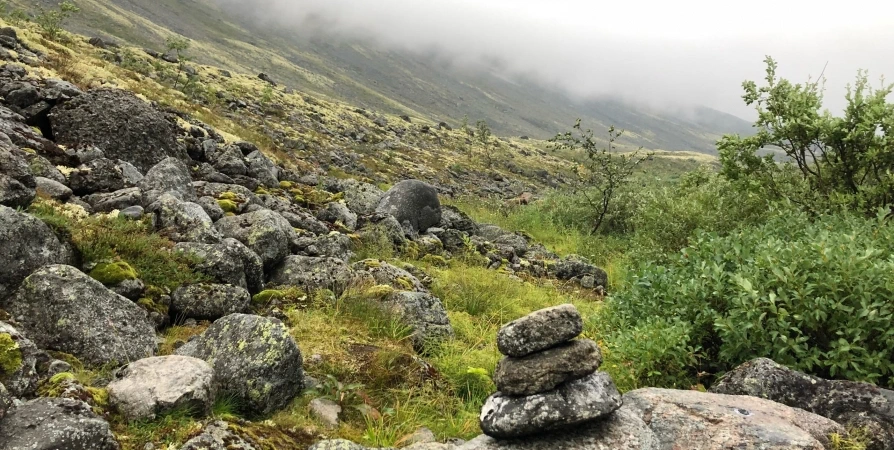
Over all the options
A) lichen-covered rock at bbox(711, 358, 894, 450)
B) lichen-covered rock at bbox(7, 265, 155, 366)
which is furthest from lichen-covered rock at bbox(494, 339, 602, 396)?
lichen-covered rock at bbox(7, 265, 155, 366)

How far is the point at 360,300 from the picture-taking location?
9.51 m

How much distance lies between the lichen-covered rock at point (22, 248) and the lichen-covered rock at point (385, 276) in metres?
5.17

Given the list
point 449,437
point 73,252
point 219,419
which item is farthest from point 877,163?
point 73,252

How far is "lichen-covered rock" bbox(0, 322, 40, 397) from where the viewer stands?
4594 mm

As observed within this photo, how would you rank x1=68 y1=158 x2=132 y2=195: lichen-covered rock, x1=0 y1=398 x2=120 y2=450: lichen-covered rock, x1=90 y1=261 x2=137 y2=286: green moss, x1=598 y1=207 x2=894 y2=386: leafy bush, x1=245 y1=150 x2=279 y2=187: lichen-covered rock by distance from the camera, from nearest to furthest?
x1=0 y1=398 x2=120 y2=450: lichen-covered rock < x1=598 y1=207 x2=894 y2=386: leafy bush < x1=90 y1=261 x2=137 y2=286: green moss < x1=68 y1=158 x2=132 y2=195: lichen-covered rock < x1=245 y1=150 x2=279 y2=187: lichen-covered rock

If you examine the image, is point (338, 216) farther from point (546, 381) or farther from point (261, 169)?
point (546, 381)

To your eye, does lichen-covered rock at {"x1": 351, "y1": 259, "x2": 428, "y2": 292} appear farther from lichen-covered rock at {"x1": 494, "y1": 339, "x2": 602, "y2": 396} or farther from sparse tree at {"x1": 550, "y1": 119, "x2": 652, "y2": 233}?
sparse tree at {"x1": 550, "y1": 119, "x2": 652, "y2": 233}

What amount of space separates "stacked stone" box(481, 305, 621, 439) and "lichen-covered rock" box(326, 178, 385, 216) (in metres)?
14.5

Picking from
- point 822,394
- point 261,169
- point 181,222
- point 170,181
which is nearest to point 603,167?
point 261,169

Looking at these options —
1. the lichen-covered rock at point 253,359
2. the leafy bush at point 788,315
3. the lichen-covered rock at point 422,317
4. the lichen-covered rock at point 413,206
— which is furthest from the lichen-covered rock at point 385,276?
the lichen-covered rock at point 413,206

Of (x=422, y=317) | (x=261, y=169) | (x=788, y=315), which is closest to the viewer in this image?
(x=788, y=315)

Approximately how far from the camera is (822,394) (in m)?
5.78

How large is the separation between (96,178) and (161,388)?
8455 millimetres

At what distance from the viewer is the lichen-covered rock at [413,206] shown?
19.3 metres
